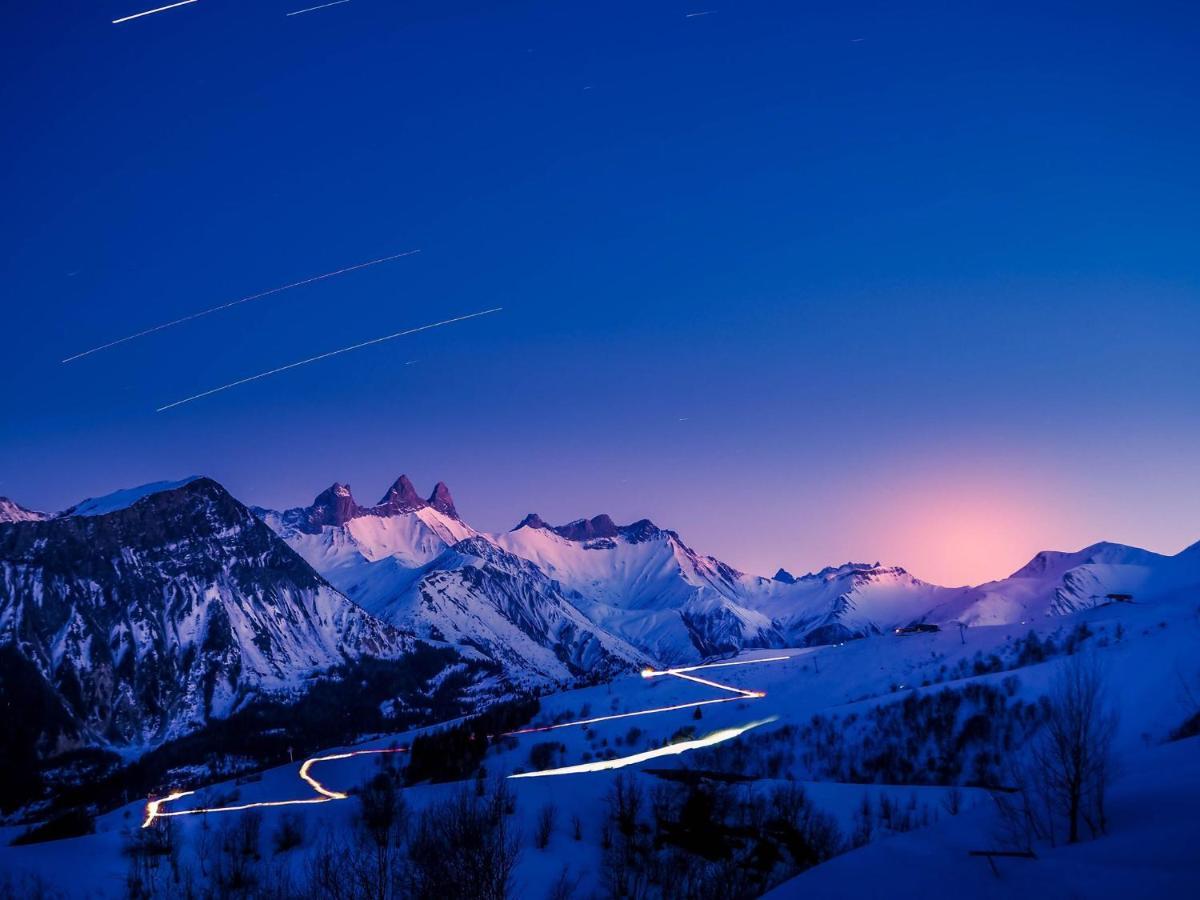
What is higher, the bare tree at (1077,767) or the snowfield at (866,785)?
the bare tree at (1077,767)

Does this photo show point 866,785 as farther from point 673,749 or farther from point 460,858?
point 673,749

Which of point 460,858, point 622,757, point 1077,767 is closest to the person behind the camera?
point 1077,767

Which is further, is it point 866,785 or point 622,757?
point 622,757

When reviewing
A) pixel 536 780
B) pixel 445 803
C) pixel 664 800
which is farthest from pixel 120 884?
pixel 664 800

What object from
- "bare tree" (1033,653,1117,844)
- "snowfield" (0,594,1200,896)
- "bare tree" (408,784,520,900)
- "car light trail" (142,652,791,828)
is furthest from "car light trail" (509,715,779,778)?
"bare tree" (1033,653,1117,844)

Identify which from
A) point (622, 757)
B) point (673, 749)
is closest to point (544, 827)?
point (622, 757)

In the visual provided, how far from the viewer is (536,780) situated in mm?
54594

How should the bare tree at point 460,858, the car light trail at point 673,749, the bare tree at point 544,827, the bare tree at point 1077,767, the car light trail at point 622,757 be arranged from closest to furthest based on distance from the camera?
1. the bare tree at point 1077,767
2. the bare tree at point 460,858
3. the bare tree at point 544,827
4. the car light trail at point 673,749
5. the car light trail at point 622,757

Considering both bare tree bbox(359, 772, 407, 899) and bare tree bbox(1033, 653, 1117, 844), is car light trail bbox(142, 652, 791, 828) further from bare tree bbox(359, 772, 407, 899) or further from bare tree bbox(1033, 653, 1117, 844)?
bare tree bbox(1033, 653, 1117, 844)

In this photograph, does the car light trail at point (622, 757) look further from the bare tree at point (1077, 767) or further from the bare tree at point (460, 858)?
the bare tree at point (1077, 767)

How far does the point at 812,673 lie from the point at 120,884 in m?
143

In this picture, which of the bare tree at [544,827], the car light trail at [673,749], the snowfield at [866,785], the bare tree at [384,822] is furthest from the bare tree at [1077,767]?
the car light trail at [673,749]

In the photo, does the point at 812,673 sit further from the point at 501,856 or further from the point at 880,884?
the point at 880,884

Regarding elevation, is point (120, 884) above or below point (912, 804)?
above
